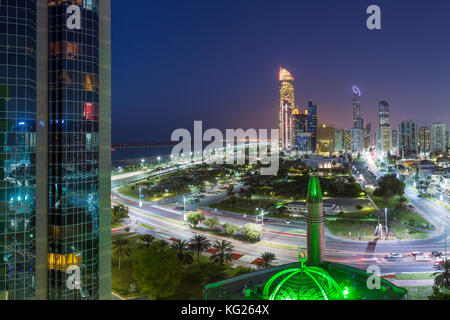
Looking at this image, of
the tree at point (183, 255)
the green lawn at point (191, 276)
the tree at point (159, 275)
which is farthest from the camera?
the tree at point (183, 255)

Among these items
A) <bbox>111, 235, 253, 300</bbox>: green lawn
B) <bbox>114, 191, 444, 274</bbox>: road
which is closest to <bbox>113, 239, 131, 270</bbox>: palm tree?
<bbox>111, 235, 253, 300</bbox>: green lawn

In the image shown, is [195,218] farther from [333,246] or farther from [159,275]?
[159,275]

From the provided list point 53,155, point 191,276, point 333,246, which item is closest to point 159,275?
point 191,276

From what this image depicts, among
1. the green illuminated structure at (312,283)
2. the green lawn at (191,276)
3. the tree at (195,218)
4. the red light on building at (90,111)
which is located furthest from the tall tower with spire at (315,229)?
the tree at (195,218)

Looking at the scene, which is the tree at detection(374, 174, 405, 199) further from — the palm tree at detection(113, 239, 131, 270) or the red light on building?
the red light on building

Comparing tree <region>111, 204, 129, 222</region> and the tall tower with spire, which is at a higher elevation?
the tall tower with spire

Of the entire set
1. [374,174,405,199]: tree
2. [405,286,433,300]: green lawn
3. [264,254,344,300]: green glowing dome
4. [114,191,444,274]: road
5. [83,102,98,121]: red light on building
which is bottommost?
[405,286,433,300]: green lawn

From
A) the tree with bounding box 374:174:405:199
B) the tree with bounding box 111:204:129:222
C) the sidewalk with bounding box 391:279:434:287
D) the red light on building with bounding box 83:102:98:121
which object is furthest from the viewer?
the tree with bounding box 374:174:405:199

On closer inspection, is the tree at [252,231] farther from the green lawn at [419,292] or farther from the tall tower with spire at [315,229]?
the tall tower with spire at [315,229]
